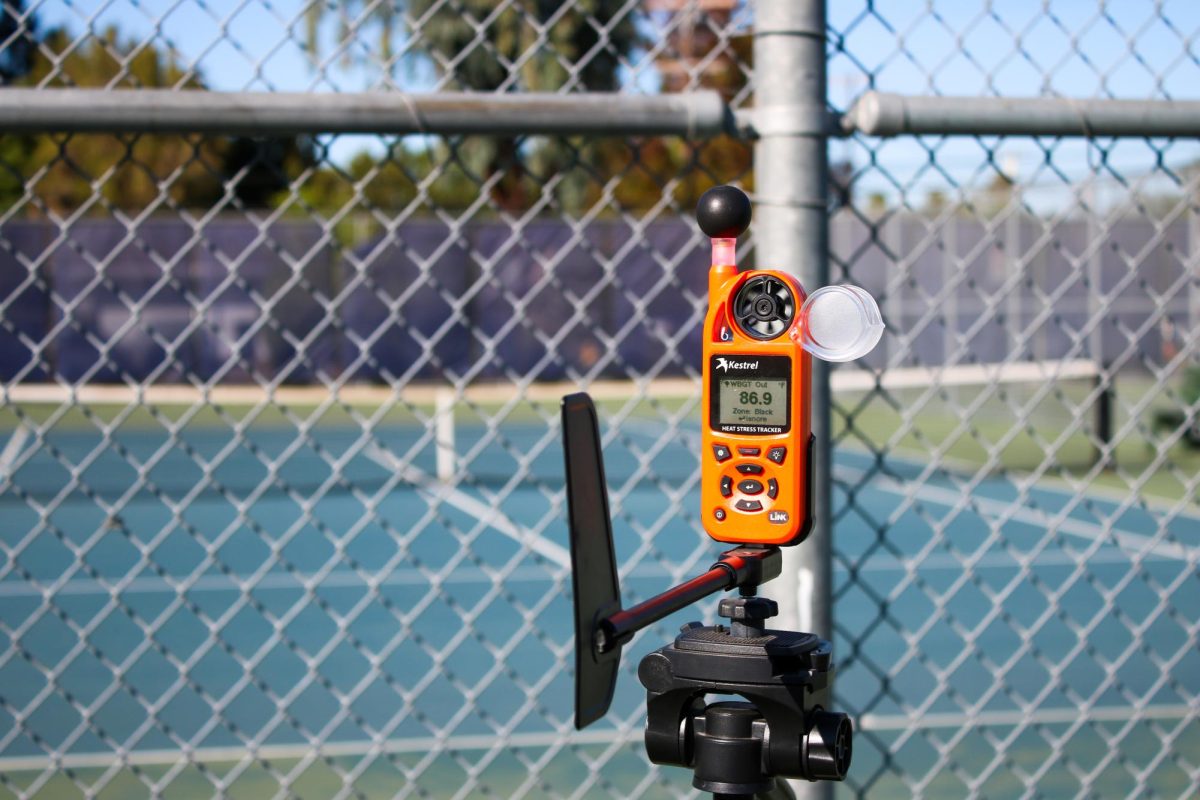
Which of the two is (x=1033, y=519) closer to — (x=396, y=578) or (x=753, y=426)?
(x=396, y=578)

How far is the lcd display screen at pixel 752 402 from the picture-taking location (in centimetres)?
132

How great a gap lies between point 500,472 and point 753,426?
12.3 meters

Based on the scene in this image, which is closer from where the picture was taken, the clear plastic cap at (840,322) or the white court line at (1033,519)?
the clear plastic cap at (840,322)

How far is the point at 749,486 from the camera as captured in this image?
134cm

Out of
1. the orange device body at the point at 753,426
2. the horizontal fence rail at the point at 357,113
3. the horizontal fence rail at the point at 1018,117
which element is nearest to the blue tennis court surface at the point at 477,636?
the horizontal fence rail at the point at 357,113

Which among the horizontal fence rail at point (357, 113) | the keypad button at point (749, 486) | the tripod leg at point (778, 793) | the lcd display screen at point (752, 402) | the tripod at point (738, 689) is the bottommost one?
the tripod leg at point (778, 793)

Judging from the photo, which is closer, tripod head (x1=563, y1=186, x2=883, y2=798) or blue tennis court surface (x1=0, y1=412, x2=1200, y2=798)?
tripod head (x1=563, y1=186, x2=883, y2=798)

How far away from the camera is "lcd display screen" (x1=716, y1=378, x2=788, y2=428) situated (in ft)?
4.34

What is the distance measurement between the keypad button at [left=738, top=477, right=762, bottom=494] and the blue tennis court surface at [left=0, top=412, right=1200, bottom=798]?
2.52ft

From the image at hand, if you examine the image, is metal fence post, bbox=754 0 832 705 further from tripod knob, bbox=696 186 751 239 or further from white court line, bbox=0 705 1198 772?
white court line, bbox=0 705 1198 772

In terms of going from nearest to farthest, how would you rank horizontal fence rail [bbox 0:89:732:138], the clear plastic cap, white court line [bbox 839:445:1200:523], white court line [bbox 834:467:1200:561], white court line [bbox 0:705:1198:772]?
the clear plastic cap
horizontal fence rail [bbox 0:89:732:138]
white court line [bbox 0:705:1198:772]
white court line [bbox 834:467:1200:561]
white court line [bbox 839:445:1200:523]

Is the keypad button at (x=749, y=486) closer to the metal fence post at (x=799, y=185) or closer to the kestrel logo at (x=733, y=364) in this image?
the kestrel logo at (x=733, y=364)

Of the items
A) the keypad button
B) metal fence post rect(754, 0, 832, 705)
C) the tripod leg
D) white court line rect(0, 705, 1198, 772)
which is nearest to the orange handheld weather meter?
the keypad button

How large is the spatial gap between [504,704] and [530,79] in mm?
17635
